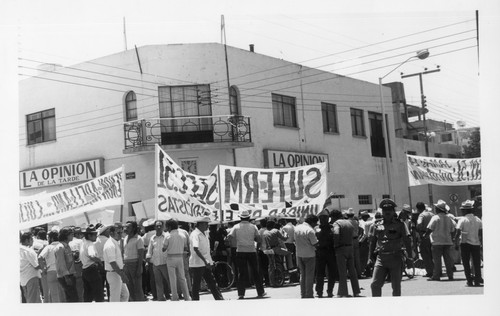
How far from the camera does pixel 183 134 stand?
74.2 ft

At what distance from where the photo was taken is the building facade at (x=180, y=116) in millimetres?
22797

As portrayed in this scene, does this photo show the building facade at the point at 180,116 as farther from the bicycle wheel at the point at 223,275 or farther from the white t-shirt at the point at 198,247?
the white t-shirt at the point at 198,247

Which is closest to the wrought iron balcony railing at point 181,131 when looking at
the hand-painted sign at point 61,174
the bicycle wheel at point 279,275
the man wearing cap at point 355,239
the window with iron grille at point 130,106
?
the window with iron grille at point 130,106

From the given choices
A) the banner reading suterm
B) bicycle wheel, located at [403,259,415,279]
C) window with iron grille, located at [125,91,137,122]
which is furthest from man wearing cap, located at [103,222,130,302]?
window with iron grille, located at [125,91,137,122]

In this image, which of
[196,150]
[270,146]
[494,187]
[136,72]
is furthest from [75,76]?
[494,187]

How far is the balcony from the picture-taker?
2239 cm

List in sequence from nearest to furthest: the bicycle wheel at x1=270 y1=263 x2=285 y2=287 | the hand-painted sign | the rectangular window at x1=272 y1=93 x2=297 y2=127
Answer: the bicycle wheel at x1=270 y1=263 x2=285 y2=287, the hand-painted sign, the rectangular window at x1=272 y1=93 x2=297 y2=127

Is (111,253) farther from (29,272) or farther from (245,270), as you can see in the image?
(245,270)

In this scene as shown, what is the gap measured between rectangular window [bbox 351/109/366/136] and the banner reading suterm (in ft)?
41.5

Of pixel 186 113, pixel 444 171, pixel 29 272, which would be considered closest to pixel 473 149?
pixel 186 113

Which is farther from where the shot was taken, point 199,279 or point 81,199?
point 81,199

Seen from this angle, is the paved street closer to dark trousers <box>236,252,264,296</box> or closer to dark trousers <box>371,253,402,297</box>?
dark trousers <box>236,252,264,296</box>

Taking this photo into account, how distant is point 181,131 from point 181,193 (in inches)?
408

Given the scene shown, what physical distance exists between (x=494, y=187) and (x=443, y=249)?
16.0 ft
